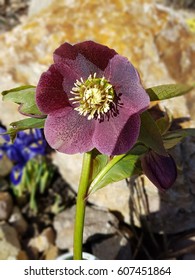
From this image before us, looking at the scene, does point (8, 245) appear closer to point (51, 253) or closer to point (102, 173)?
point (51, 253)

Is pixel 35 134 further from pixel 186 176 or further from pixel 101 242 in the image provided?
pixel 186 176

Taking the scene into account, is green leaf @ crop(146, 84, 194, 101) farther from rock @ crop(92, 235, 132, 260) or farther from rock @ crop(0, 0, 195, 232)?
rock @ crop(92, 235, 132, 260)

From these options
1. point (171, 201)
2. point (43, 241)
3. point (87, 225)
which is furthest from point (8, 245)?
point (171, 201)

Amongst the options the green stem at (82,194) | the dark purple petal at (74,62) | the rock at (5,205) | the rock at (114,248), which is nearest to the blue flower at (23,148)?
the rock at (5,205)

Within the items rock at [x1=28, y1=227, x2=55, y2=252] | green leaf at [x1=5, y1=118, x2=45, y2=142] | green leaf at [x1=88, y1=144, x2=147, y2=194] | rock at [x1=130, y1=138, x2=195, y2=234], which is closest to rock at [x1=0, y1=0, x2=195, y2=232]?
rock at [x1=130, y1=138, x2=195, y2=234]

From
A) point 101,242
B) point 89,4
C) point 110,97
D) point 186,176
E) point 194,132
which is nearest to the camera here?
point 110,97
